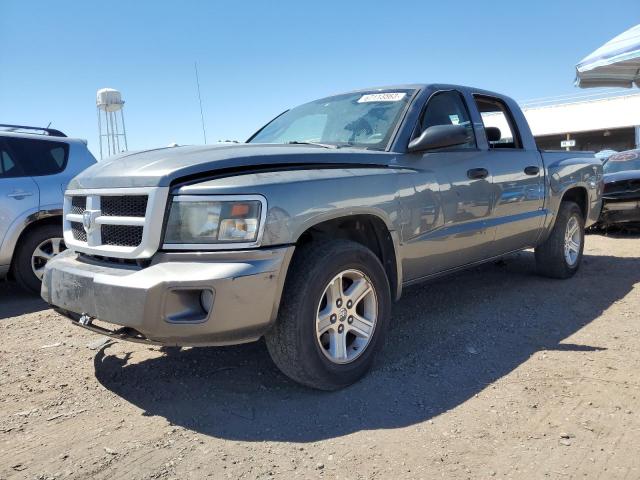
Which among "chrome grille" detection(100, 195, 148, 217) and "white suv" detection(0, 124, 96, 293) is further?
"white suv" detection(0, 124, 96, 293)

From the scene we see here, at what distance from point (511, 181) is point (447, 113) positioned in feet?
2.81

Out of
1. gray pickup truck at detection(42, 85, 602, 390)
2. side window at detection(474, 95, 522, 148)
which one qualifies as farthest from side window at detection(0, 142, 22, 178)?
side window at detection(474, 95, 522, 148)

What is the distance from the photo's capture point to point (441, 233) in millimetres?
3771

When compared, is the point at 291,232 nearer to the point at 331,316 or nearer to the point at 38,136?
the point at 331,316

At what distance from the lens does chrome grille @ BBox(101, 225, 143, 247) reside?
277 cm

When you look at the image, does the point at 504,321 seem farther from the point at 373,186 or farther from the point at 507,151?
the point at 373,186

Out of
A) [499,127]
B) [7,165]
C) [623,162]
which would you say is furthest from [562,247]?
[7,165]

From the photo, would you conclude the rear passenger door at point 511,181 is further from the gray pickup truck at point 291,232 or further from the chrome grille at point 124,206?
the chrome grille at point 124,206

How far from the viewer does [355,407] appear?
2.88 m

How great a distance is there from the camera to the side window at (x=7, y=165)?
5559 mm

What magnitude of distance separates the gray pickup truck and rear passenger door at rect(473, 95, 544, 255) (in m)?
0.18

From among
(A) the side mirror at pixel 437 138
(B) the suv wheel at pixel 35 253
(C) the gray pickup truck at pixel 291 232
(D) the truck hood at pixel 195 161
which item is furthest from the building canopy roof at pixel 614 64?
(B) the suv wheel at pixel 35 253

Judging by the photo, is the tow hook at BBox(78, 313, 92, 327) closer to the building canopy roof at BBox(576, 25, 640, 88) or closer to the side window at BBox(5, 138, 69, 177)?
the side window at BBox(5, 138, 69, 177)

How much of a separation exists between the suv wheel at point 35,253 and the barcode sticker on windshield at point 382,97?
3.64 metres
